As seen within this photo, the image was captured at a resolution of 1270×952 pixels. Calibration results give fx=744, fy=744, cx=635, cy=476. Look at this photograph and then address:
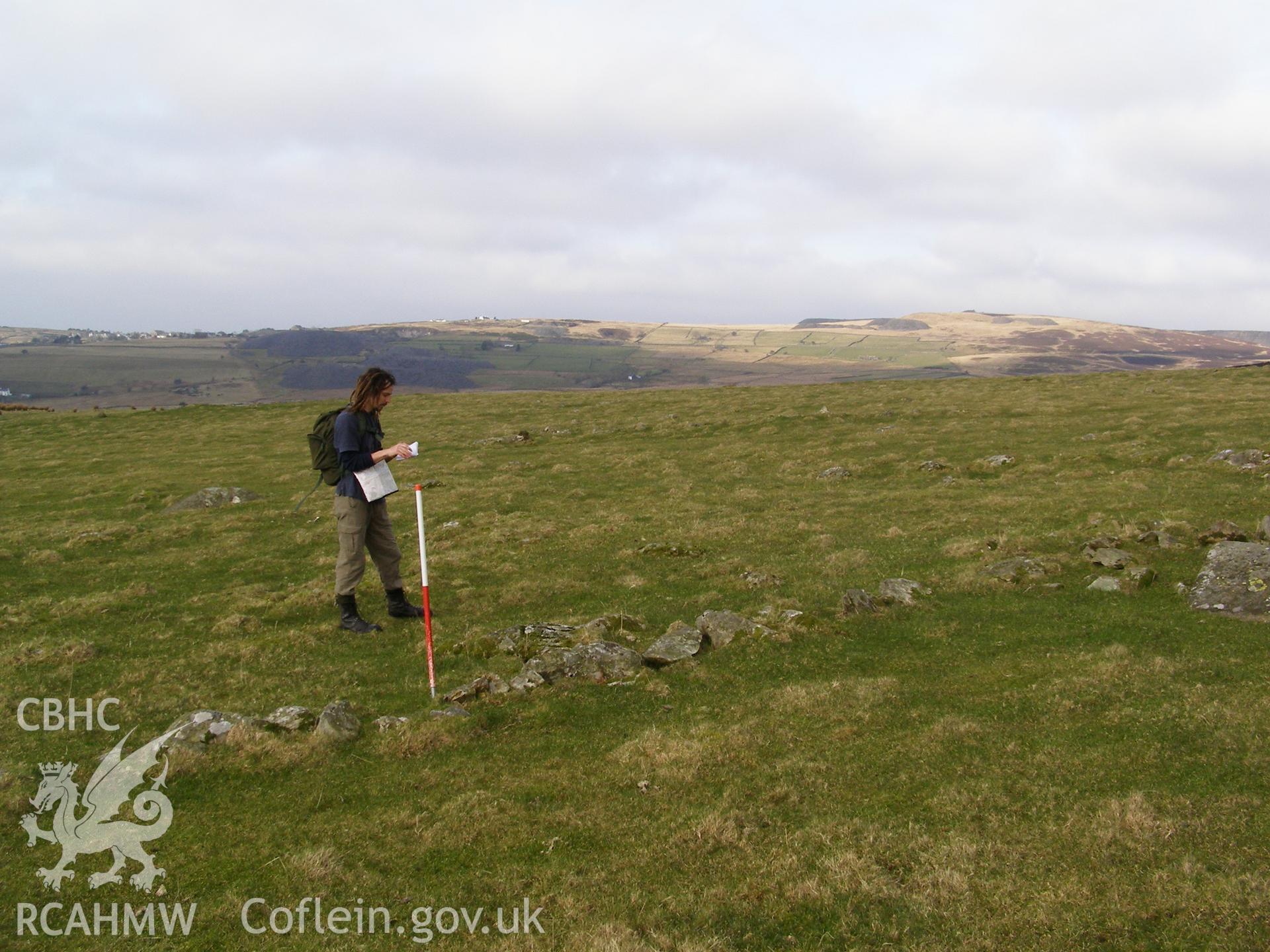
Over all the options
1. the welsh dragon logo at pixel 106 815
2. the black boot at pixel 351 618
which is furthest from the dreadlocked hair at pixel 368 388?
the welsh dragon logo at pixel 106 815

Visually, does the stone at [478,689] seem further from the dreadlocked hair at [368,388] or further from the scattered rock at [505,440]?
the scattered rock at [505,440]

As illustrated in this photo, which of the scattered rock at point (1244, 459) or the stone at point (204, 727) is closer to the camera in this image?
the stone at point (204, 727)

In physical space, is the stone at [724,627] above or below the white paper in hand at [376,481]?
below

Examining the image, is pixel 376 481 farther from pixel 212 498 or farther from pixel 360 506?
pixel 212 498

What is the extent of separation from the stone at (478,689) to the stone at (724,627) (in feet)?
12.2

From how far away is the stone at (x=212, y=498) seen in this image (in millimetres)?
27653

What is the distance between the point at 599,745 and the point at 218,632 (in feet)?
29.6

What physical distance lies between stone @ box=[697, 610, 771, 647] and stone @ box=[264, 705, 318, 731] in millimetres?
6331

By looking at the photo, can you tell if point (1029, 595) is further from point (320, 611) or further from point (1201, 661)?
point (320, 611)

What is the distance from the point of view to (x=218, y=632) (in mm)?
14453

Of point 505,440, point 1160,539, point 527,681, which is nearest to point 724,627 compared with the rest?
point 527,681

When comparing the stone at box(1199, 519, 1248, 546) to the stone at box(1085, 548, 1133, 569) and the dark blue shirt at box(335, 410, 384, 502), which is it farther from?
the dark blue shirt at box(335, 410, 384, 502)

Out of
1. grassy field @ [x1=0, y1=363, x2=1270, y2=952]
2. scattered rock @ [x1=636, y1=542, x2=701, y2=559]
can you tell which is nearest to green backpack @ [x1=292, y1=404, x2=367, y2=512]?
grassy field @ [x1=0, y1=363, x2=1270, y2=952]

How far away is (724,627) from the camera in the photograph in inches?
515
